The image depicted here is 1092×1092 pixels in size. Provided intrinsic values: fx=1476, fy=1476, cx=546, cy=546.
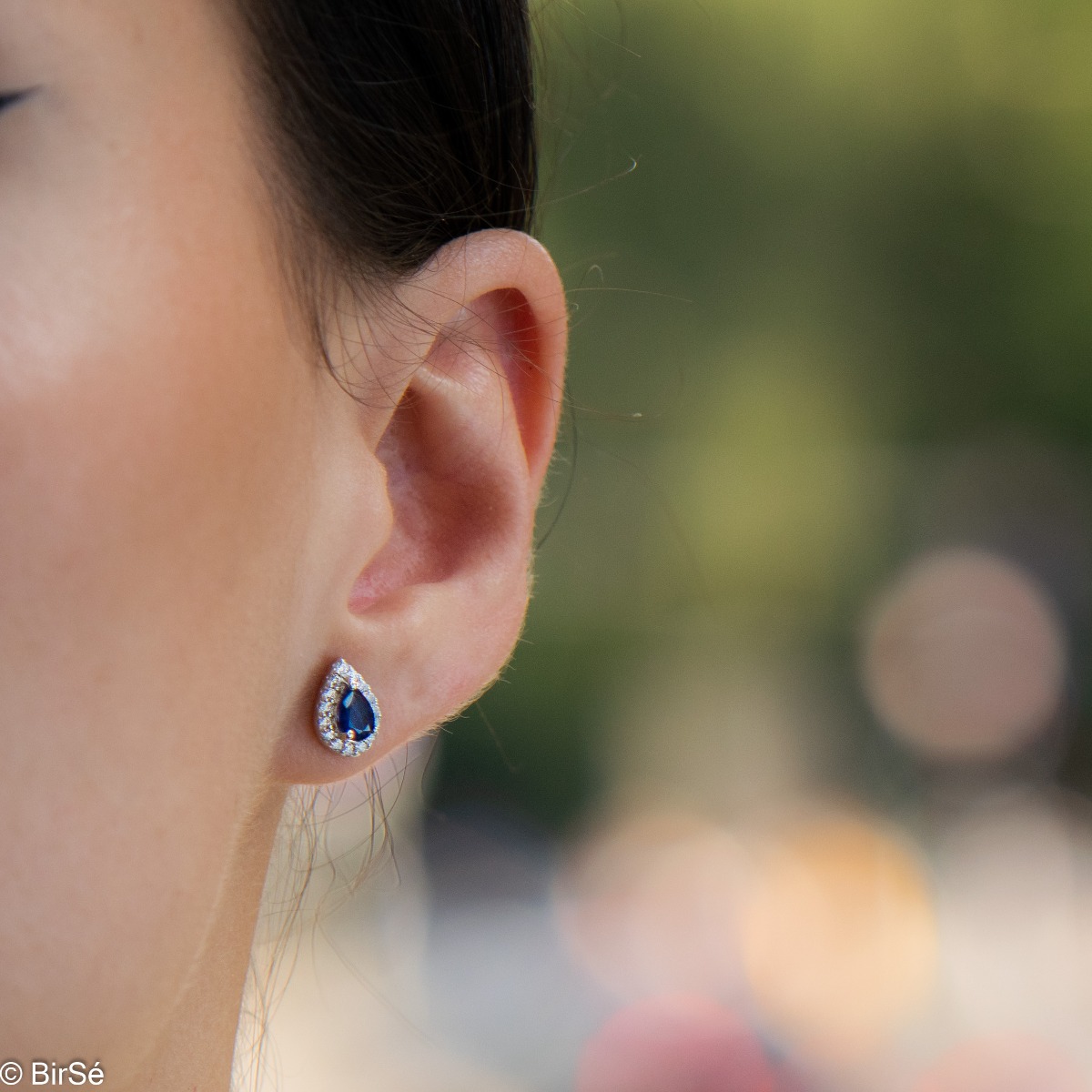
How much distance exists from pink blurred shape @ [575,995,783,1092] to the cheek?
13.8 ft

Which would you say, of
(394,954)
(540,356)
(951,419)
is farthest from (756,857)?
(540,356)

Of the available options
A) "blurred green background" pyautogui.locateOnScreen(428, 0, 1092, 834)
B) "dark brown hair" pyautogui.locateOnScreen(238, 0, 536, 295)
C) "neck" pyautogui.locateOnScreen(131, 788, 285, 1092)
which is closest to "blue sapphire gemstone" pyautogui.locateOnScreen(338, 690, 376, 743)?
"neck" pyautogui.locateOnScreen(131, 788, 285, 1092)

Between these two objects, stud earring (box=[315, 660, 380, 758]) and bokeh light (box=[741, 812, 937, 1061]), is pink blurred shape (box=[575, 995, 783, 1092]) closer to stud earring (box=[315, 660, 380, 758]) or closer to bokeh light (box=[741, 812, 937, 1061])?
bokeh light (box=[741, 812, 937, 1061])

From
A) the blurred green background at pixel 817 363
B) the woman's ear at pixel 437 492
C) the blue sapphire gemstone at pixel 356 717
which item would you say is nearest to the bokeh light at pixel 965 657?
the blurred green background at pixel 817 363

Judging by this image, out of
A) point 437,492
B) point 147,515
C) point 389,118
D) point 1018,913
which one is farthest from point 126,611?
point 1018,913

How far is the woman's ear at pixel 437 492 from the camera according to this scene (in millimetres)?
1014

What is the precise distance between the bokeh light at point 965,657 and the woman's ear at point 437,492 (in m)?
7.65

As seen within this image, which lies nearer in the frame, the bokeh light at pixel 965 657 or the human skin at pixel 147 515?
the human skin at pixel 147 515

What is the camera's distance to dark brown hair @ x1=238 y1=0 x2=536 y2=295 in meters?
0.98

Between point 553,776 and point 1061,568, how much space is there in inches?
129

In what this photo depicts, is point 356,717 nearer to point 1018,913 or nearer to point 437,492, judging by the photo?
point 437,492

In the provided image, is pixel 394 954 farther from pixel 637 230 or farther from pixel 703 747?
pixel 637 230

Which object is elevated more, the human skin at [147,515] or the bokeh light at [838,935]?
the human skin at [147,515]

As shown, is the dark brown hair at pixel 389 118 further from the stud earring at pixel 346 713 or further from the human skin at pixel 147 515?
the stud earring at pixel 346 713
